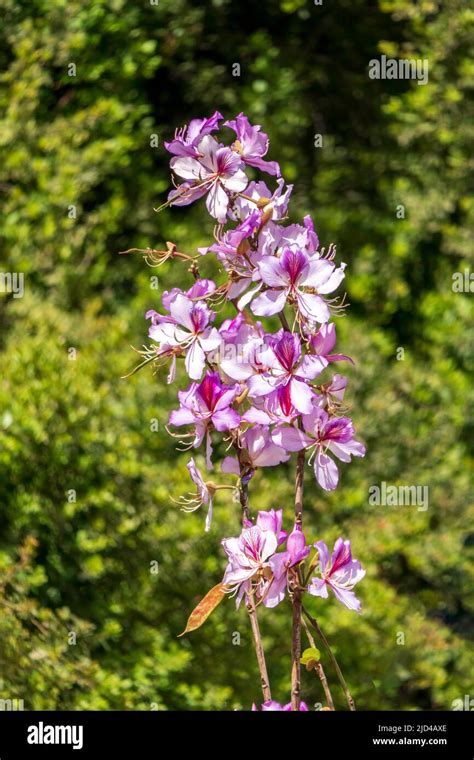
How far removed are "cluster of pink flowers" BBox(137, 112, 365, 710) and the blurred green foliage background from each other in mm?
1569

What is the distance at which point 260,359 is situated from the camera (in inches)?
50.9

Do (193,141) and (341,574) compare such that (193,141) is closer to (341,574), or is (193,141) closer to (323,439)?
(323,439)

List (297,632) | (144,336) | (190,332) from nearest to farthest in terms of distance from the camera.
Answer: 1. (297,632)
2. (190,332)
3. (144,336)

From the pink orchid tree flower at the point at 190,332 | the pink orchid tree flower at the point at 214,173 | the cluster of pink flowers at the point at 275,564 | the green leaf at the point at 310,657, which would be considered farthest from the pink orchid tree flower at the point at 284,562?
Answer: the pink orchid tree flower at the point at 214,173

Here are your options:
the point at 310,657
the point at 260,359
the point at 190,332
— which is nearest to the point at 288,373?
the point at 260,359

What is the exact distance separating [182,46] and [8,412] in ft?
6.67

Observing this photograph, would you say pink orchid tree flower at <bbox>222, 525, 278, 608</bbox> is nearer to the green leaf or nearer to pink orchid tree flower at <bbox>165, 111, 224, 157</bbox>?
the green leaf

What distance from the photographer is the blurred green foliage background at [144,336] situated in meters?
2.95

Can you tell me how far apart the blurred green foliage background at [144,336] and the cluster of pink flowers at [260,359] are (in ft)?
5.15

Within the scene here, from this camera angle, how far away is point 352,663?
3107 millimetres

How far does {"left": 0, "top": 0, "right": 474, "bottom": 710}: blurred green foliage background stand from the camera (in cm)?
295

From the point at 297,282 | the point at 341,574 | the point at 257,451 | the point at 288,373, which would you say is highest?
the point at 297,282

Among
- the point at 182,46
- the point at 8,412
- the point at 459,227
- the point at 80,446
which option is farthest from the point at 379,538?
the point at 182,46

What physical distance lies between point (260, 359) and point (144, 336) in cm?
252
